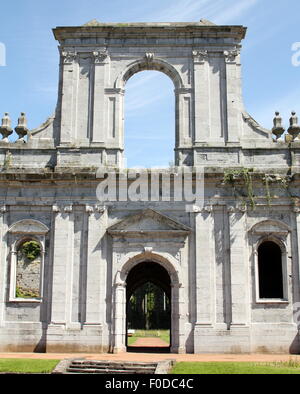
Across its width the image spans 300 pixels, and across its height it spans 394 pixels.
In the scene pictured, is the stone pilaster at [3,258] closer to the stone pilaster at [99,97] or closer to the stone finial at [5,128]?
the stone finial at [5,128]

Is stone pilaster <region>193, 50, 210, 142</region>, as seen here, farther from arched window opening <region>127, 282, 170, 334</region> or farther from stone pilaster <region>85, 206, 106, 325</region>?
arched window opening <region>127, 282, 170, 334</region>

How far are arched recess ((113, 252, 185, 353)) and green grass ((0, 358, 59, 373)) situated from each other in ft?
13.9

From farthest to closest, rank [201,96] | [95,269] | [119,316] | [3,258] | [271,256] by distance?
[201,96] → [271,256] → [3,258] → [95,269] → [119,316]

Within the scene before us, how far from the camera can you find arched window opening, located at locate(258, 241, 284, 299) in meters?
22.6

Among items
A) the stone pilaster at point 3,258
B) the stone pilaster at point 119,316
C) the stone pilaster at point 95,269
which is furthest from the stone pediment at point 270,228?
the stone pilaster at point 3,258

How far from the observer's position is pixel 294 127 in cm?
2319

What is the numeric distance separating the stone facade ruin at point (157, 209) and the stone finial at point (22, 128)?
0.05 m

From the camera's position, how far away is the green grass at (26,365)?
1578cm

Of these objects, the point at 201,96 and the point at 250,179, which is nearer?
the point at 250,179

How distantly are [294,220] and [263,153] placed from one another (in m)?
2.93

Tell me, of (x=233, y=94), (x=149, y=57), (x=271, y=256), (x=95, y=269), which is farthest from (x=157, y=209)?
(x=149, y=57)

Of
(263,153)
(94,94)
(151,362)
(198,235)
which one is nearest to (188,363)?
(151,362)

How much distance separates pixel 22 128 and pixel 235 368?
514 inches

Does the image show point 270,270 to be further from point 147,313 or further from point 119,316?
point 147,313
